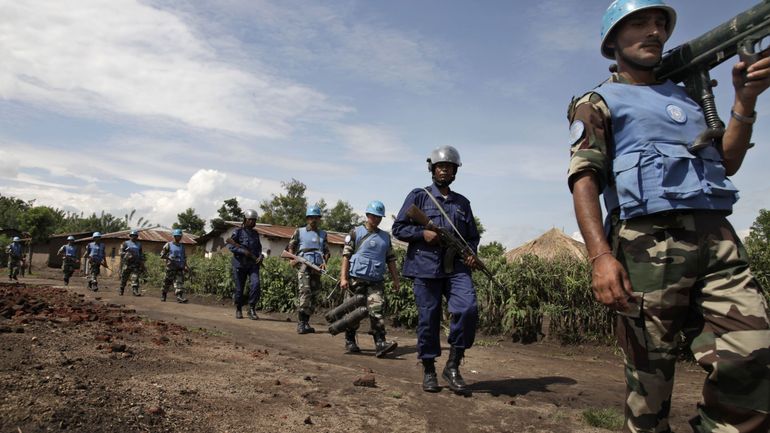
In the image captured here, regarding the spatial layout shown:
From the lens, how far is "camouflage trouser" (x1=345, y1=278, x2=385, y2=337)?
22.9 ft

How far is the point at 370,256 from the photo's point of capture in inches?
284

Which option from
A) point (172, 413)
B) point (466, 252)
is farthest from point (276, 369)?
point (466, 252)

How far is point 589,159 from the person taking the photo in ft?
7.50

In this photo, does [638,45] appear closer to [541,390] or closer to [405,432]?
[405,432]

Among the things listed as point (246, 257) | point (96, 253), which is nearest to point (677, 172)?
point (246, 257)

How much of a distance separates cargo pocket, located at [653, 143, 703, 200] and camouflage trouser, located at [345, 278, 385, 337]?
5.16 metres

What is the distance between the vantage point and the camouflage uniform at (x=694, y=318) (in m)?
1.95

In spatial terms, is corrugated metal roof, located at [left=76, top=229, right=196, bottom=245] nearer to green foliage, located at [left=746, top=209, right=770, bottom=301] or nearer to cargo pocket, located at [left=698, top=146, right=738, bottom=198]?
green foliage, located at [left=746, top=209, right=770, bottom=301]

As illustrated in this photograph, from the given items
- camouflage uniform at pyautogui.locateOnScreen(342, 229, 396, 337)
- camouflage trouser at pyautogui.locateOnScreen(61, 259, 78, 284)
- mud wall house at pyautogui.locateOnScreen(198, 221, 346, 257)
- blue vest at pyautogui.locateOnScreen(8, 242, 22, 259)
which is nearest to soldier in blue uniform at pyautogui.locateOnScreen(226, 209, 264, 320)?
camouflage uniform at pyautogui.locateOnScreen(342, 229, 396, 337)

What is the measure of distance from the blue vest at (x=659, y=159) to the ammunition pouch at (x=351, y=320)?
193 inches

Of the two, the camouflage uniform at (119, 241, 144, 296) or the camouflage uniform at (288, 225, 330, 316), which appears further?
the camouflage uniform at (119, 241, 144, 296)

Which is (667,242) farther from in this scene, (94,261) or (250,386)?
(94,261)

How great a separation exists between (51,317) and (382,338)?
4.33 metres

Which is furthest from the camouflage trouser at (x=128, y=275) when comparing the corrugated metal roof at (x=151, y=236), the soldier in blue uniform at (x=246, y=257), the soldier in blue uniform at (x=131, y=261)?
the corrugated metal roof at (x=151, y=236)
